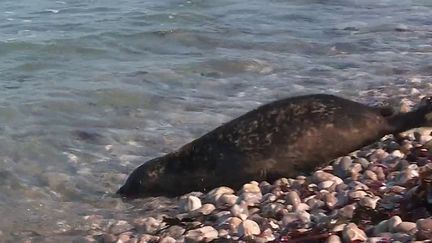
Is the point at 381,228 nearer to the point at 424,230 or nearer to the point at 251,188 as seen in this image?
the point at 424,230

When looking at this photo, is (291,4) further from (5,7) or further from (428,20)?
(5,7)

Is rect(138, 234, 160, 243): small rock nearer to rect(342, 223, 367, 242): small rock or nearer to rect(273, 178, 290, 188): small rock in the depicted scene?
rect(273, 178, 290, 188): small rock

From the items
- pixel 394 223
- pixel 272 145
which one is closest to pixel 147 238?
pixel 272 145

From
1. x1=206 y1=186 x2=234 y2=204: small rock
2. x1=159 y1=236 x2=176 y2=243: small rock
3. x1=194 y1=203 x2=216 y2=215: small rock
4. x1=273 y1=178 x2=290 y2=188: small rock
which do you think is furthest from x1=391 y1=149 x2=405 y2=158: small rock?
x1=159 y1=236 x2=176 y2=243: small rock

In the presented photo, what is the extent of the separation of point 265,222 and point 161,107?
3.55m

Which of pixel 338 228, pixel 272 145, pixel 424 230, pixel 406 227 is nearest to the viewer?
pixel 424 230

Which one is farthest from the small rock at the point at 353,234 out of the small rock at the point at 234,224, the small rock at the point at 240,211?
the small rock at the point at 240,211

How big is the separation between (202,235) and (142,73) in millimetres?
5076

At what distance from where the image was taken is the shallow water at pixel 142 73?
238 inches

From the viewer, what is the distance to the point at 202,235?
4.53 meters

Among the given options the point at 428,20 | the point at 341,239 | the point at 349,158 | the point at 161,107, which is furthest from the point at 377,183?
the point at 428,20

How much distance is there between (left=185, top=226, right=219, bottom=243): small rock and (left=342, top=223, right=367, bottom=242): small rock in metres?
0.83

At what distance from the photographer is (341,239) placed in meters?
3.99

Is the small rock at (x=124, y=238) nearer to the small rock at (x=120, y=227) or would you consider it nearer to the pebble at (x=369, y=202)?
the small rock at (x=120, y=227)
